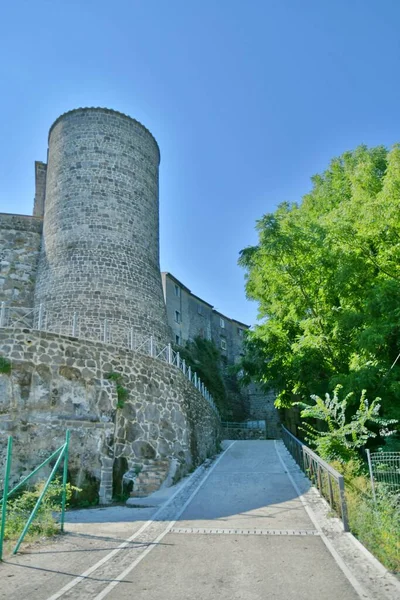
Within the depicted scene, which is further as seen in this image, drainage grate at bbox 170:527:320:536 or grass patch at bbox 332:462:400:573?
drainage grate at bbox 170:527:320:536

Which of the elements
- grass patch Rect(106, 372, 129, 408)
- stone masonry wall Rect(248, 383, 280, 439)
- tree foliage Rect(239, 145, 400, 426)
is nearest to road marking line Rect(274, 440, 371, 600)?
tree foliage Rect(239, 145, 400, 426)

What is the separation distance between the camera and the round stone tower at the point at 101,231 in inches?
811

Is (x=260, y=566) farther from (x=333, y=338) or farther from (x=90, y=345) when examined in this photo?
(x=333, y=338)

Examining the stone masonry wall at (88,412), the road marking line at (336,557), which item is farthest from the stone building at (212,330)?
the road marking line at (336,557)

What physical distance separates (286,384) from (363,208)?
8.06 meters

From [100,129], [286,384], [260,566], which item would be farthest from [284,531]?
[100,129]

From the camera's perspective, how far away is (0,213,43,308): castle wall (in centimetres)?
2256

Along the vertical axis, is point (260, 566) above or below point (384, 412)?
below

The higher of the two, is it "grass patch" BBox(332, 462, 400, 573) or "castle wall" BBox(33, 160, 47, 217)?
"castle wall" BBox(33, 160, 47, 217)

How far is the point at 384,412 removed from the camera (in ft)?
47.2

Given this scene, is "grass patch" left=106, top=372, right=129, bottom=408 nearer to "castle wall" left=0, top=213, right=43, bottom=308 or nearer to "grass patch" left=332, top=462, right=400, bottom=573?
"grass patch" left=332, top=462, right=400, bottom=573

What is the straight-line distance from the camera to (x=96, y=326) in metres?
20.0

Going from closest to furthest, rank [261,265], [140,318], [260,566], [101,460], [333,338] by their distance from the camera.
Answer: [260,566]
[101,460]
[333,338]
[261,265]
[140,318]

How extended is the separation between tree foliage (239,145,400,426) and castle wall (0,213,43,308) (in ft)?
35.0
